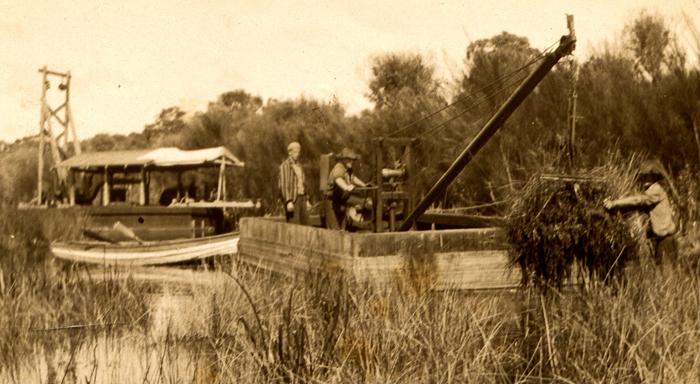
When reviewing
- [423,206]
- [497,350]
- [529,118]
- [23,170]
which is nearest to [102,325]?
[497,350]

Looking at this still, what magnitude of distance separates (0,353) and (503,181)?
8437mm

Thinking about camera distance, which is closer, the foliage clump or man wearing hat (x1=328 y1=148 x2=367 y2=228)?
the foliage clump

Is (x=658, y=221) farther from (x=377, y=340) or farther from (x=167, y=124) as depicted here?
(x=167, y=124)

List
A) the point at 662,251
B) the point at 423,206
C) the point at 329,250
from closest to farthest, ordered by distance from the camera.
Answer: the point at 662,251 → the point at 329,250 → the point at 423,206

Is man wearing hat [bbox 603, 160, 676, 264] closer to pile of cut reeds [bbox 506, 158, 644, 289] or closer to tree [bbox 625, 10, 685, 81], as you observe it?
pile of cut reeds [bbox 506, 158, 644, 289]

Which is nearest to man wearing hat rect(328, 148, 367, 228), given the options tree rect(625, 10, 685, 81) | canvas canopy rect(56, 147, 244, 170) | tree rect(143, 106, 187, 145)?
tree rect(625, 10, 685, 81)

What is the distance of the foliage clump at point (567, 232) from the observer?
5.43m

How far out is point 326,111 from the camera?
22344mm

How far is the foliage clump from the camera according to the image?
543 centimetres

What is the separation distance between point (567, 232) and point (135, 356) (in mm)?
2905

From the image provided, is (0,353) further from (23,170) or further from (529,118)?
(23,170)

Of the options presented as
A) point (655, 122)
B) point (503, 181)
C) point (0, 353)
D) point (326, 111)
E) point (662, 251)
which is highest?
point (326, 111)

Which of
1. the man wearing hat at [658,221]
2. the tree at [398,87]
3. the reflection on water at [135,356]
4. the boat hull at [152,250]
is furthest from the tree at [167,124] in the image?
the reflection on water at [135,356]

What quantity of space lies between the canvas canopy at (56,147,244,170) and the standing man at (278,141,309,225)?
10427 millimetres
